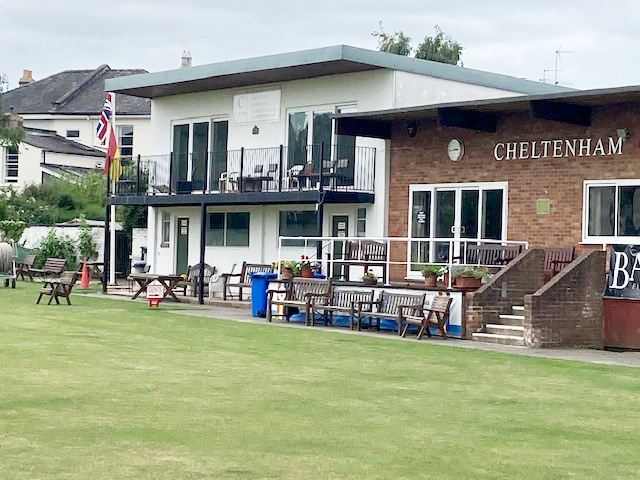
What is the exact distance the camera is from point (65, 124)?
61.8 meters

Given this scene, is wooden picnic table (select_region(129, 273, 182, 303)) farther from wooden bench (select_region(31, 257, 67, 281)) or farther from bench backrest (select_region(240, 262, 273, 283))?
wooden bench (select_region(31, 257, 67, 281))

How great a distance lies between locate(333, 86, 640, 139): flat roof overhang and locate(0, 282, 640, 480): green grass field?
5570 mm

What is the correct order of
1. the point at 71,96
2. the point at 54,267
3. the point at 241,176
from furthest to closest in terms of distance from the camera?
the point at 71,96 < the point at 54,267 < the point at 241,176

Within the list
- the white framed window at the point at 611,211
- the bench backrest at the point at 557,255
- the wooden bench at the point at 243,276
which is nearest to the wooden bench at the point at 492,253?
the bench backrest at the point at 557,255

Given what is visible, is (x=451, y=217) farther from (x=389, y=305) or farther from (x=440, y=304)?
(x=440, y=304)

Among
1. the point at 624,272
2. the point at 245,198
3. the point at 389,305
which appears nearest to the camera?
the point at 624,272

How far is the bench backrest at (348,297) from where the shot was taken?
79.9ft

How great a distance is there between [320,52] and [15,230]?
20072 mm

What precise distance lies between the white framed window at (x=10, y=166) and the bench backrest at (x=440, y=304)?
122ft

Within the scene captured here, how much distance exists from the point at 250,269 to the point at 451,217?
6.92m

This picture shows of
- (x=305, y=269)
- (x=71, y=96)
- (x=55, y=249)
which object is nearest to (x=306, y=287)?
(x=305, y=269)

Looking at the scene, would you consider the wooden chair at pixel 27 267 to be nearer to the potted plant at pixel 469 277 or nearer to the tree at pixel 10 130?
the tree at pixel 10 130

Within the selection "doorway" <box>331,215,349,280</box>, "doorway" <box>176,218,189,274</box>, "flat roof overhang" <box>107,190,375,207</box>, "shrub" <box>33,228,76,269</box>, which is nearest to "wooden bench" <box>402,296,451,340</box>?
"flat roof overhang" <box>107,190,375,207</box>

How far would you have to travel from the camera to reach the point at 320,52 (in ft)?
92.8
